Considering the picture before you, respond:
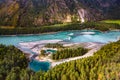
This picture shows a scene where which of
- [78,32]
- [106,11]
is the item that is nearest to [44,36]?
[78,32]

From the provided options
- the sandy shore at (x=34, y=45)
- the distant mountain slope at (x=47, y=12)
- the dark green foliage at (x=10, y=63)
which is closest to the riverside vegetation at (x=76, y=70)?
the dark green foliage at (x=10, y=63)

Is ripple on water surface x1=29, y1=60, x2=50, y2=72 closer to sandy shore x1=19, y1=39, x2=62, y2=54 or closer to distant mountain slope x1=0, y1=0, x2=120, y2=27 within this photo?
sandy shore x1=19, y1=39, x2=62, y2=54

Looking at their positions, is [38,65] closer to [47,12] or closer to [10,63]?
[10,63]

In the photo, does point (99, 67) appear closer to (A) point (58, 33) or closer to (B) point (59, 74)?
(B) point (59, 74)

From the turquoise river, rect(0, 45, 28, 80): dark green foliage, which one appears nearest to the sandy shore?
the turquoise river

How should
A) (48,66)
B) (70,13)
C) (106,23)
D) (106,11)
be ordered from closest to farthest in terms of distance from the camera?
(48,66) → (106,23) → (70,13) → (106,11)

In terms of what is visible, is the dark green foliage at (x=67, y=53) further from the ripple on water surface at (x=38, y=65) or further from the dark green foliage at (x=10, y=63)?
the dark green foliage at (x=10, y=63)
